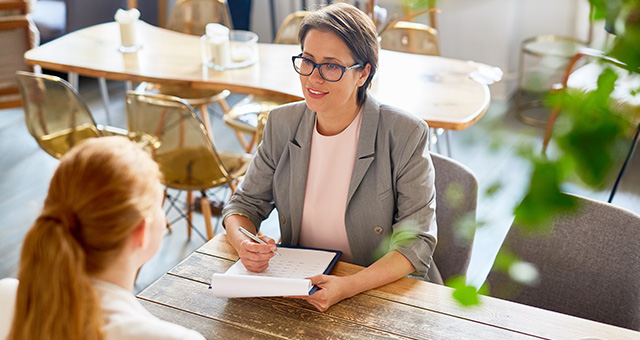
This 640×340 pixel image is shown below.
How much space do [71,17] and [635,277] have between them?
4.41m

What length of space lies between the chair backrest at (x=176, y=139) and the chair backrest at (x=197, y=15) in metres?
1.52

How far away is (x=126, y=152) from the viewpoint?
100 centimetres

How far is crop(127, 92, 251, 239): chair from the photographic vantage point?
243cm

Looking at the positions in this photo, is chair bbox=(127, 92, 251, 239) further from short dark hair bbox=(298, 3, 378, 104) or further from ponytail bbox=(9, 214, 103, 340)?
ponytail bbox=(9, 214, 103, 340)

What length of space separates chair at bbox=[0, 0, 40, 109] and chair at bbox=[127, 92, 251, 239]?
1.36 m

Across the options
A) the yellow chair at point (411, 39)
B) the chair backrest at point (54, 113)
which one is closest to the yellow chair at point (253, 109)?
the yellow chair at point (411, 39)

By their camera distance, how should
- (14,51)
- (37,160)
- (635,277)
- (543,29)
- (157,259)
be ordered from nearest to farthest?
(635,277) → (157,259) → (14,51) → (37,160) → (543,29)

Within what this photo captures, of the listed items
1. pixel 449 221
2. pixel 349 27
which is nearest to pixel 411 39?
pixel 449 221

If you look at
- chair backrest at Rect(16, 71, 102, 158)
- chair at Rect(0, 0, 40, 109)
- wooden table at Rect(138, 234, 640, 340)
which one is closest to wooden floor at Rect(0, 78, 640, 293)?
chair backrest at Rect(16, 71, 102, 158)

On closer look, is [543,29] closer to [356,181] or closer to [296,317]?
[356,181]

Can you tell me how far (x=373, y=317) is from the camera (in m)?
1.35

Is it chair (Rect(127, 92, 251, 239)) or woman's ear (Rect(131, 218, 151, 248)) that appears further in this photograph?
chair (Rect(127, 92, 251, 239))

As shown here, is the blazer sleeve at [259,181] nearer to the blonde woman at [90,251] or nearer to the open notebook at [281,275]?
the open notebook at [281,275]

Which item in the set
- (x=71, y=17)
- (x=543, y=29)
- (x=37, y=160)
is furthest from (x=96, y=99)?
(x=543, y=29)
